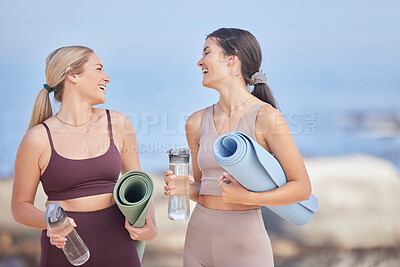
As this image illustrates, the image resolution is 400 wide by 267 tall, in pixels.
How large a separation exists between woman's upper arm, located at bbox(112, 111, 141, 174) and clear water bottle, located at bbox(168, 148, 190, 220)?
0.28 m

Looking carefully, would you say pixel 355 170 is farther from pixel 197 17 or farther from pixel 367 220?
pixel 197 17

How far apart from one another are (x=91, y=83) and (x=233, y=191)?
29.8 inches

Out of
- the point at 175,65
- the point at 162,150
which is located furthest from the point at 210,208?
the point at 175,65

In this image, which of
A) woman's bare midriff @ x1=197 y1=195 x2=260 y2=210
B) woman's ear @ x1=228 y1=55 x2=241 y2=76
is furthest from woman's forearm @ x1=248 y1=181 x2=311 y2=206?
woman's ear @ x1=228 y1=55 x2=241 y2=76

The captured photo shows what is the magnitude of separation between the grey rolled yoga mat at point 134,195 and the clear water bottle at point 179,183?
109mm

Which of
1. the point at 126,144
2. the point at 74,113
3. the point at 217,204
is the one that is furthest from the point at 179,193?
the point at 74,113

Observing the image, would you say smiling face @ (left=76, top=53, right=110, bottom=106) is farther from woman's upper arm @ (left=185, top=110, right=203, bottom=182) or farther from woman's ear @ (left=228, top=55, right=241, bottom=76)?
woman's ear @ (left=228, top=55, right=241, bottom=76)

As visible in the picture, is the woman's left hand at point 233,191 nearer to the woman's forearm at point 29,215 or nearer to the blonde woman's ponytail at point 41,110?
the woman's forearm at point 29,215

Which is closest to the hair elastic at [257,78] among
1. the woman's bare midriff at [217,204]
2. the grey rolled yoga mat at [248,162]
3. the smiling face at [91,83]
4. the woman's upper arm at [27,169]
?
the grey rolled yoga mat at [248,162]

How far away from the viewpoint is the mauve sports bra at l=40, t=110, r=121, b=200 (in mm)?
1784

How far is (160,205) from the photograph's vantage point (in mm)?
3889

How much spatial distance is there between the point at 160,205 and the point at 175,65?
1175mm

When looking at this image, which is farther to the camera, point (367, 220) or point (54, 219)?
point (367, 220)

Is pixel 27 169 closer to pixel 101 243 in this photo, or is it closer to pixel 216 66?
pixel 101 243
